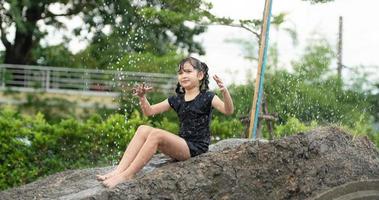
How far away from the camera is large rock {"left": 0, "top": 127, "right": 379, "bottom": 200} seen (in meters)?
4.20

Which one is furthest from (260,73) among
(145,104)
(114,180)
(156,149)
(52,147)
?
(52,147)

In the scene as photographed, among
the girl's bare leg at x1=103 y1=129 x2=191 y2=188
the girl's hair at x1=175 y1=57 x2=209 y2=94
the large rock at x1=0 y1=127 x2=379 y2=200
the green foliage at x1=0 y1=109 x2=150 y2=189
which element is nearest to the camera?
the large rock at x1=0 y1=127 x2=379 y2=200

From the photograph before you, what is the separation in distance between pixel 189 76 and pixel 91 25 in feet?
39.8

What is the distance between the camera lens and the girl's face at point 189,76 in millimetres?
4852

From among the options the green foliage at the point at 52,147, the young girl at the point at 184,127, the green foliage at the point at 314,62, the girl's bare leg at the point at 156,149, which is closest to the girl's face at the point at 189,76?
the young girl at the point at 184,127

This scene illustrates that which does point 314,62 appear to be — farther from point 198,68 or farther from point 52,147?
point 198,68

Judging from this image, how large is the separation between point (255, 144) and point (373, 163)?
2.59 ft

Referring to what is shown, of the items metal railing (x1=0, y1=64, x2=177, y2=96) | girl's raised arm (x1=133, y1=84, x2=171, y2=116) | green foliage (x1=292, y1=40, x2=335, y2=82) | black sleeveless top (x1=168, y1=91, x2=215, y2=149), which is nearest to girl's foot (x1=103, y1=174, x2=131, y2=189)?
black sleeveless top (x1=168, y1=91, x2=215, y2=149)

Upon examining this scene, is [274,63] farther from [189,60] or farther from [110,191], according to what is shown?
[110,191]

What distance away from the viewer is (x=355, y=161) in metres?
4.60

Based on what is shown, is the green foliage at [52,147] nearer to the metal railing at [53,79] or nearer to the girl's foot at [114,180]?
the girl's foot at [114,180]

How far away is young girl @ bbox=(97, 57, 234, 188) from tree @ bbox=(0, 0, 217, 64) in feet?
24.0

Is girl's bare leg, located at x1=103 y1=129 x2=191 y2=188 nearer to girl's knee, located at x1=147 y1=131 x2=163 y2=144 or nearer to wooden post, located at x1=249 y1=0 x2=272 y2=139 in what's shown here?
girl's knee, located at x1=147 y1=131 x2=163 y2=144

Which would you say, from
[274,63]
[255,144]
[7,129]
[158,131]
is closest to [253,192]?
[255,144]
